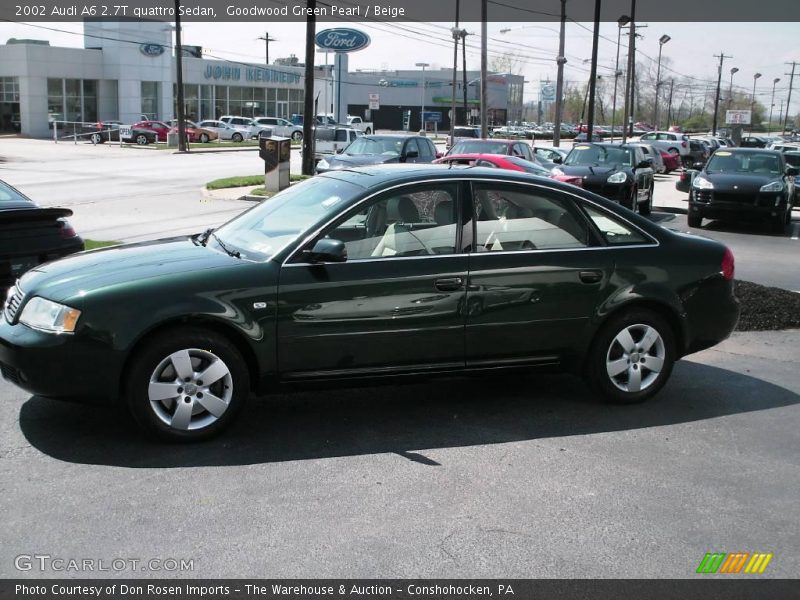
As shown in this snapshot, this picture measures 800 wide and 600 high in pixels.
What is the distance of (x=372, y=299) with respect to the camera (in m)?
5.24

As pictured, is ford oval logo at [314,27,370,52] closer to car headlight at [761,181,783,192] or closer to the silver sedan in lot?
the silver sedan in lot

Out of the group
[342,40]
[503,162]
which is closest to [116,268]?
[503,162]

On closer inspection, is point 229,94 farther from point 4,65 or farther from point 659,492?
point 659,492

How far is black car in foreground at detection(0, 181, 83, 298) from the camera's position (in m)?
7.88

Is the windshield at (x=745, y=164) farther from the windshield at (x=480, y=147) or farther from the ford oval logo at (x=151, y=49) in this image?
the ford oval logo at (x=151, y=49)

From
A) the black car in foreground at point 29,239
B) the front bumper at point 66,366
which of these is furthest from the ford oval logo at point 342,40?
the front bumper at point 66,366

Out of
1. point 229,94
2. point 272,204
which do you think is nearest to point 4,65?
point 229,94

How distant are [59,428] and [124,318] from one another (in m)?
1.00

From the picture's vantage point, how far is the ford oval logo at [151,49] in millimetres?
63275

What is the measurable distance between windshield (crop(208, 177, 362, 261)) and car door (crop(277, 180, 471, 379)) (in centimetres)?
20

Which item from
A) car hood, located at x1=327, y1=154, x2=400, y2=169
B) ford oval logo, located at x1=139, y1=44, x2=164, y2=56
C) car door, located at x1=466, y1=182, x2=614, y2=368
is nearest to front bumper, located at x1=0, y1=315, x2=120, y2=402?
car door, located at x1=466, y1=182, x2=614, y2=368

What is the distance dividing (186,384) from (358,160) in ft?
53.5
